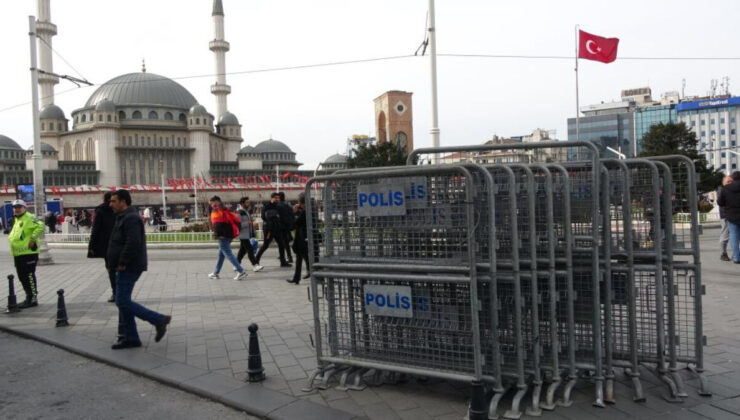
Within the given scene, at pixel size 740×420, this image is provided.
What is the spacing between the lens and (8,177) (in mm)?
86062

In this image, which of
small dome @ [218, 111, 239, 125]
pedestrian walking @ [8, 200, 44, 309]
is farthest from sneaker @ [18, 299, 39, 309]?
small dome @ [218, 111, 239, 125]

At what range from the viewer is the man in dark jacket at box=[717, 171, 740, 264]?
1106 centimetres

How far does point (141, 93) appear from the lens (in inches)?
3607

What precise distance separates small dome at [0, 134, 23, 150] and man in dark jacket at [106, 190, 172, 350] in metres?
106

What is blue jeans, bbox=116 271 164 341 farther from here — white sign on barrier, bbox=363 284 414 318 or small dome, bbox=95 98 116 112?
small dome, bbox=95 98 116 112

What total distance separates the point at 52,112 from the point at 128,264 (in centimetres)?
10037

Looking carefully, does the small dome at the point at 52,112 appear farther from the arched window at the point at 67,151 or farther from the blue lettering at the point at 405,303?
the blue lettering at the point at 405,303

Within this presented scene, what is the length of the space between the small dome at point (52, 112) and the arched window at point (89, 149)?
9.02m

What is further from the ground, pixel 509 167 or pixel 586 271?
pixel 509 167

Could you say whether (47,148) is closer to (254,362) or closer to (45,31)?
(45,31)

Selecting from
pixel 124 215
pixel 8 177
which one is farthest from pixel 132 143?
pixel 124 215

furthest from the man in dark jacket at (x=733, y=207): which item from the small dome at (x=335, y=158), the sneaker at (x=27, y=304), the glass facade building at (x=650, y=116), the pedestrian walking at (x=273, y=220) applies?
the glass facade building at (x=650, y=116)

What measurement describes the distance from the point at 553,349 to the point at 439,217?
1.28 metres

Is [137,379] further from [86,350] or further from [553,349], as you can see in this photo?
[553,349]
